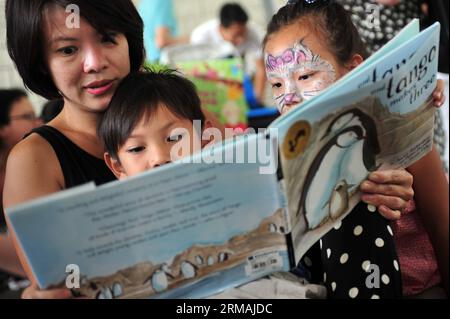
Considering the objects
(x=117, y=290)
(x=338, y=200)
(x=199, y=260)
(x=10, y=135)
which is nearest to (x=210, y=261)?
(x=199, y=260)

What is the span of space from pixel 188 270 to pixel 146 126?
287 millimetres

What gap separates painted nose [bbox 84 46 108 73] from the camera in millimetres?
1021

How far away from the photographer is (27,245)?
0.74 metres

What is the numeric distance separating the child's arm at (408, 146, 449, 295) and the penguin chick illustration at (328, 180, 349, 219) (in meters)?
0.24

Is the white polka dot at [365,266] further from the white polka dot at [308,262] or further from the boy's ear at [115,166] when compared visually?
the boy's ear at [115,166]

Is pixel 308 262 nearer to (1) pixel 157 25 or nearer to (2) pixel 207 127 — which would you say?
(2) pixel 207 127

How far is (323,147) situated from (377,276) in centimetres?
23

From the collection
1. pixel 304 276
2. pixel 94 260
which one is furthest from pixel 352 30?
pixel 94 260

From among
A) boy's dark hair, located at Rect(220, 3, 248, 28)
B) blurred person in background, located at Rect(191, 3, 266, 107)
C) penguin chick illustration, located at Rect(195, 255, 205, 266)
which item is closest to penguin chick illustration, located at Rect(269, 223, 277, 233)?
penguin chick illustration, located at Rect(195, 255, 205, 266)

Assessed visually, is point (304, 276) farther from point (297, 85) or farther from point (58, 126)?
point (58, 126)

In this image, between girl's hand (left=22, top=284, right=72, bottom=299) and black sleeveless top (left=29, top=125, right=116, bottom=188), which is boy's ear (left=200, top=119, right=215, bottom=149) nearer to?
black sleeveless top (left=29, top=125, right=116, bottom=188)

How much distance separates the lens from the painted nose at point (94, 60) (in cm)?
102

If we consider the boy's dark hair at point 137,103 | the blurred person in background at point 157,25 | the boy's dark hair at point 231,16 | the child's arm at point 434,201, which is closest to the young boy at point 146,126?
the boy's dark hair at point 137,103

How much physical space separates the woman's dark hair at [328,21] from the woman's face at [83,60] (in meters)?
0.32
